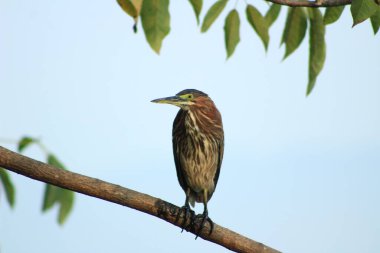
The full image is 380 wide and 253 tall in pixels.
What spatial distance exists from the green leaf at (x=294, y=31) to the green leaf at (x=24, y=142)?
1.58 metres

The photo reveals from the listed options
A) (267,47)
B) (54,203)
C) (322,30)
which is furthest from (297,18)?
(54,203)

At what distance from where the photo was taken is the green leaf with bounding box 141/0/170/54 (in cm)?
280

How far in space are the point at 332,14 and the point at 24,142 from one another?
6.15ft

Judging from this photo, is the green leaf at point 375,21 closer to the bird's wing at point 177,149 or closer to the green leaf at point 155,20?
the green leaf at point 155,20

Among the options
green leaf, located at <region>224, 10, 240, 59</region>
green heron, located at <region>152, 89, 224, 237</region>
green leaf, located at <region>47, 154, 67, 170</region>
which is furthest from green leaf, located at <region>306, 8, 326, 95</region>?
green leaf, located at <region>47, 154, 67, 170</region>

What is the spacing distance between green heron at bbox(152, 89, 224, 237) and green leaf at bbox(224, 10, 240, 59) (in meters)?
1.12

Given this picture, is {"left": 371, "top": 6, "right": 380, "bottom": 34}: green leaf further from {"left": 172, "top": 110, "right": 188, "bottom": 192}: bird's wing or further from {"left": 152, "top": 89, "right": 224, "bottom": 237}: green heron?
{"left": 172, "top": 110, "right": 188, "bottom": 192}: bird's wing

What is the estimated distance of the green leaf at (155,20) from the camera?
9.19 ft

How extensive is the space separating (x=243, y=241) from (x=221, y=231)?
0.58 feet

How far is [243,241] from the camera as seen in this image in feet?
10.9

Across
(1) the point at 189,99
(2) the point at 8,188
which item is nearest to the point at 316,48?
(1) the point at 189,99

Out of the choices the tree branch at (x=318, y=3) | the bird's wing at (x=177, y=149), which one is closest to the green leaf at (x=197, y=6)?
the tree branch at (x=318, y=3)

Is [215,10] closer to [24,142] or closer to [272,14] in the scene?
[272,14]

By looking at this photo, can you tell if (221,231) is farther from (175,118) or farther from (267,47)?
(175,118)
